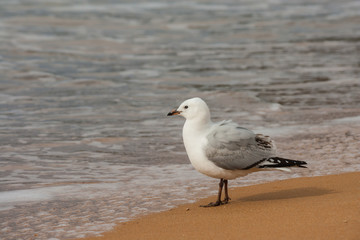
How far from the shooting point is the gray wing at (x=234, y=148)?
5691mm

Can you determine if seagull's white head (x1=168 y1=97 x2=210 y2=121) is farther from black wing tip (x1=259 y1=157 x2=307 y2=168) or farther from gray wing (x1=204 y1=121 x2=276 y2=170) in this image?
black wing tip (x1=259 y1=157 x2=307 y2=168)

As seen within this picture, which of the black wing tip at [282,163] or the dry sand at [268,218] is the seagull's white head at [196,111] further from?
the dry sand at [268,218]

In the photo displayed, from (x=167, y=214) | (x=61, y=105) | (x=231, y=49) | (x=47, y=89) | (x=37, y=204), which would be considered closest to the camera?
(x=167, y=214)

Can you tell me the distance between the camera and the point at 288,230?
15.5ft

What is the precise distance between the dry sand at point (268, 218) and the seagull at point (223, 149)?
0.26 meters

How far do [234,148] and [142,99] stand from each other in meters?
5.51

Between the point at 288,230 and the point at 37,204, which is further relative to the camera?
the point at 37,204

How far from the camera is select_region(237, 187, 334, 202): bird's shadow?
5871 mm

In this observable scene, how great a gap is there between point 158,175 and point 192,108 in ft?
4.39

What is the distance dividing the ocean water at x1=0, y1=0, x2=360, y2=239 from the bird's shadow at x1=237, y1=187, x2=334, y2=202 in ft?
1.68

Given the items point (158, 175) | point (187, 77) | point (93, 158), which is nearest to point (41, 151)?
point (93, 158)

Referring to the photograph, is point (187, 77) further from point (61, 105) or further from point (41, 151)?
point (41, 151)

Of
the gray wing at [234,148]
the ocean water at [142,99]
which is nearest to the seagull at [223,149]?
the gray wing at [234,148]

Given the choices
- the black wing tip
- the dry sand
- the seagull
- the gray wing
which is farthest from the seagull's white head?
the dry sand
